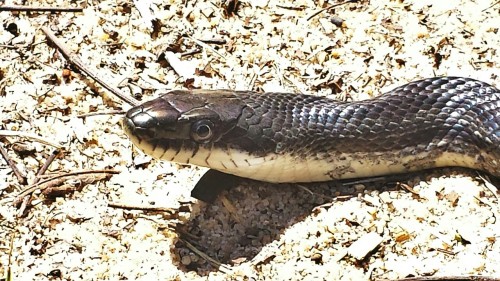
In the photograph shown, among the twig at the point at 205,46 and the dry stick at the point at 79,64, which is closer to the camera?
the dry stick at the point at 79,64

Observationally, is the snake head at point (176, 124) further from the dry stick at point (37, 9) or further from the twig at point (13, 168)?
the dry stick at point (37, 9)

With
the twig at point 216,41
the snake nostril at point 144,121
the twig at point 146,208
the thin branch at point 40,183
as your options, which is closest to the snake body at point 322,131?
the snake nostril at point 144,121

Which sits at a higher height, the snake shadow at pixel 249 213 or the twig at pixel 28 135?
the snake shadow at pixel 249 213

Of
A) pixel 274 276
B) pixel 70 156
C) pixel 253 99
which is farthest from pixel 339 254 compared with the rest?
pixel 70 156

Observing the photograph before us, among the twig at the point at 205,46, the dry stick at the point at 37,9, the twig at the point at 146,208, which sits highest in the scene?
the twig at the point at 205,46

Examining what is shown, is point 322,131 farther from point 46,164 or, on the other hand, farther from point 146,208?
point 46,164

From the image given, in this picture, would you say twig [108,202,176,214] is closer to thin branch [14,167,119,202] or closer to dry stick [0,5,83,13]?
thin branch [14,167,119,202]

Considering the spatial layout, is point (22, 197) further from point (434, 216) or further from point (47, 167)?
point (434, 216)

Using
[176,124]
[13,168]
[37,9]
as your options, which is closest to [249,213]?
[176,124]
